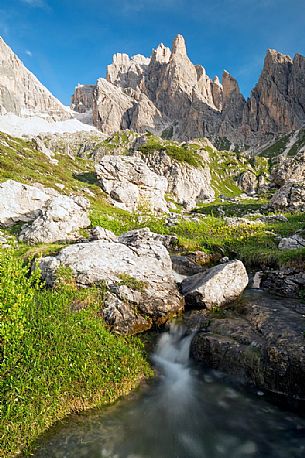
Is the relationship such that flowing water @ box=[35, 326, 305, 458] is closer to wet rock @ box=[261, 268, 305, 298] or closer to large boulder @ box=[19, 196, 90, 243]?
wet rock @ box=[261, 268, 305, 298]

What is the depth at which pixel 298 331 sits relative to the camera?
39.5 ft

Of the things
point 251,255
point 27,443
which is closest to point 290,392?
point 27,443

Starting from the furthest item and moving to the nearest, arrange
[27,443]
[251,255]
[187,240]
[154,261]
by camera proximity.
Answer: [187,240] → [251,255] → [154,261] → [27,443]

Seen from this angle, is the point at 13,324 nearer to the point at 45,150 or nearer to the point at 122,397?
the point at 122,397

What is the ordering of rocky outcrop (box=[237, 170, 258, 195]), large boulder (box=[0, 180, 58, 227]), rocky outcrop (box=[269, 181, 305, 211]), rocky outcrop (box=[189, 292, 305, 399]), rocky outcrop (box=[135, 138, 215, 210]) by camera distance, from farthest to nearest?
rocky outcrop (box=[237, 170, 258, 195]), rocky outcrop (box=[135, 138, 215, 210]), rocky outcrop (box=[269, 181, 305, 211]), large boulder (box=[0, 180, 58, 227]), rocky outcrop (box=[189, 292, 305, 399])

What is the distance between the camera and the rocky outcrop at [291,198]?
5572 centimetres

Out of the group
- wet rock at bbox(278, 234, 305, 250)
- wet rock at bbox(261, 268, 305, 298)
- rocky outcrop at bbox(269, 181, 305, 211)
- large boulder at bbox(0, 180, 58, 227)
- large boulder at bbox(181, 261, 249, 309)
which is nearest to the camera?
large boulder at bbox(181, 261, 249, 309)

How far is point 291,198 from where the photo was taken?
57344 mm

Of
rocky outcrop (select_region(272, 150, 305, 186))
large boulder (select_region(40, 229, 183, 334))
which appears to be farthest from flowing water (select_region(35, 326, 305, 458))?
rocky outcrop (select_region(272, 150, 305, 186))

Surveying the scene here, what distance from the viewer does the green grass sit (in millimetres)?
7914

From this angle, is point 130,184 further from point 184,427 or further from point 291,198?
point 184,427

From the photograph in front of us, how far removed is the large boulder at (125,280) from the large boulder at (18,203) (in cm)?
1660

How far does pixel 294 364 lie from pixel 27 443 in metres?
8.69

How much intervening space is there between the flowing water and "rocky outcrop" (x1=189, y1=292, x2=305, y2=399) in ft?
2.53
